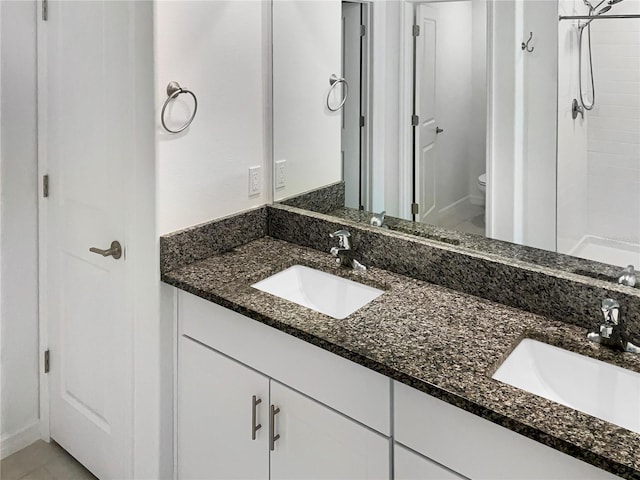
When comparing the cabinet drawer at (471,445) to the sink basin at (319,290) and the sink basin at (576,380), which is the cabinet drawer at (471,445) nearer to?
the sink basin at (576,380)

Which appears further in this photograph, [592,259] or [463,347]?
[592,259]

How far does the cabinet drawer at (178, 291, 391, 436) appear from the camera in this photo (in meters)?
1.33

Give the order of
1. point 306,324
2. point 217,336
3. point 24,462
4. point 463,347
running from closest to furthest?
point 463,347
point 306,324
point 217,336
point 24,462

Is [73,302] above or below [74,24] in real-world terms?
below

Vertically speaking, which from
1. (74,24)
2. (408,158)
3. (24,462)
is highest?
(74,24)

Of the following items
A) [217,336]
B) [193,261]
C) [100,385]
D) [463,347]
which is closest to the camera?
[463,347]

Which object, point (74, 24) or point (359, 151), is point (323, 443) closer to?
point (359, 151)

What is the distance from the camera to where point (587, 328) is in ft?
4.64

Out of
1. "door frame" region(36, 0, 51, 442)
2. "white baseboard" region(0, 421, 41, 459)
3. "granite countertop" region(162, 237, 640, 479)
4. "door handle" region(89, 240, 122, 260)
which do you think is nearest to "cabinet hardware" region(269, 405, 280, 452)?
"granite countertop" region(162, 237, 640, 479)

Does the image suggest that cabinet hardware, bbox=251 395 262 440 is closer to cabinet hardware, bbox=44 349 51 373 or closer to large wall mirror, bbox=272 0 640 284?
large wall mirror, bbox=272 0 640 284

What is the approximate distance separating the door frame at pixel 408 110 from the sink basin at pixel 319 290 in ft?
0.97

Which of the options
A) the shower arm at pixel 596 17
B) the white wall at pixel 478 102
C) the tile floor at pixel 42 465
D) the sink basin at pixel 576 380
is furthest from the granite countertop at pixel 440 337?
the tile floor at pixel 42 465

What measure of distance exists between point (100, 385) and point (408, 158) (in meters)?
1.37

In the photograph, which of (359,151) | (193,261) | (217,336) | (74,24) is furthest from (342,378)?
(74,24)
